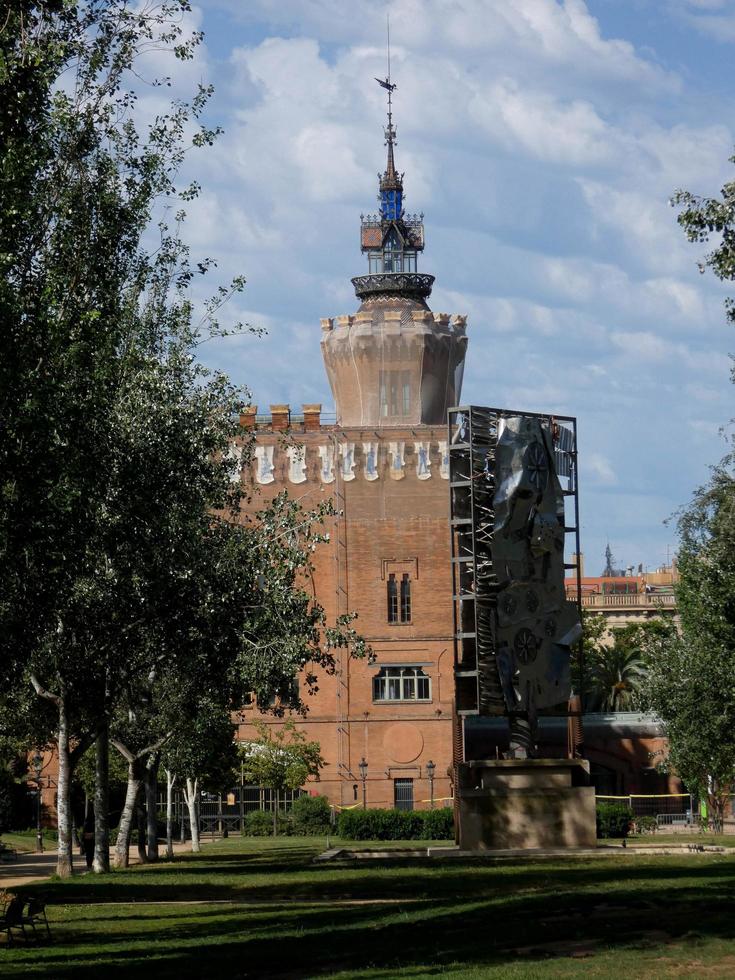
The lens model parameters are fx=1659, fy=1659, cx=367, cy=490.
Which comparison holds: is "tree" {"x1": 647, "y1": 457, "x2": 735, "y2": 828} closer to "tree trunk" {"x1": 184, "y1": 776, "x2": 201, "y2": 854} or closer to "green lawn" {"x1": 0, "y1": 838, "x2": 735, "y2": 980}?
"green lawn" {"x1": 0, "y1": 838, "x2": 735, "y2": 980}

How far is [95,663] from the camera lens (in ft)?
110

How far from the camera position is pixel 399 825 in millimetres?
65500

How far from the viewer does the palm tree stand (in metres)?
109

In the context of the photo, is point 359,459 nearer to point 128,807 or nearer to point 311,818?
point 311,818

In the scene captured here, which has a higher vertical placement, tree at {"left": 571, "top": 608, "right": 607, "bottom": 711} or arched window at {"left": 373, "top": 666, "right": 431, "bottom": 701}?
tree at {"left": 571, "top": 608, "right": 607, "bottom": 711}

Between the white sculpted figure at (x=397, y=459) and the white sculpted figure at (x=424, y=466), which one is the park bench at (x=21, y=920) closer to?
the white sculpted figure at (x=397, y=459)

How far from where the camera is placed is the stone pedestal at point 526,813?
40.6 m

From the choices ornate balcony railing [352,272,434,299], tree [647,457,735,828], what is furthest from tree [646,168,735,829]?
ornate balcony railing [352,272,434,299]

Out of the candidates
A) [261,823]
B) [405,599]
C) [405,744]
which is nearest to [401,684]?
[405,744]

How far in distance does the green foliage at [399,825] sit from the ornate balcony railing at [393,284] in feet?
113

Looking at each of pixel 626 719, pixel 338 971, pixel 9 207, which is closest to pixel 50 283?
pixel 9 207

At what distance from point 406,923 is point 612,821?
3751 centimetres

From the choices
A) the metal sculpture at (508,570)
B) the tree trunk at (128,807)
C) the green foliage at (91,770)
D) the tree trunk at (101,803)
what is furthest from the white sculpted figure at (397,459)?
the tree trunk at (101,803)

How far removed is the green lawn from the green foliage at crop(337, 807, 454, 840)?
29330 millimetres
